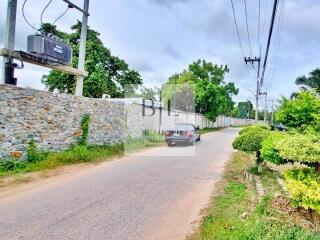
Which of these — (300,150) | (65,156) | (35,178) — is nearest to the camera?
(300,150)

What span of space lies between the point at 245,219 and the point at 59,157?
6.85 metres

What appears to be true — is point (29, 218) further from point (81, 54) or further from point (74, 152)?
point (81, 54)

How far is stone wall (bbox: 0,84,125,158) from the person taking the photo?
883cm

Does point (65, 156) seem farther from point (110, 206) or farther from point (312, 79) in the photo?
point (312, 79)

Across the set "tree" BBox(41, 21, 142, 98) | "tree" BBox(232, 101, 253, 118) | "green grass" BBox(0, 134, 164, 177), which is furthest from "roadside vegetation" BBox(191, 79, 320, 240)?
"tree" BBox(232, 101, 253, 118)

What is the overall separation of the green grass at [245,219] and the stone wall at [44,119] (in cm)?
591

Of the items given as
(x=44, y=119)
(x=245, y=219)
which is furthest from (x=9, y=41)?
(x=245, y=219)

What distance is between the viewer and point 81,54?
1312 centimetres

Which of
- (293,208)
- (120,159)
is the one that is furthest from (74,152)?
(293,208)

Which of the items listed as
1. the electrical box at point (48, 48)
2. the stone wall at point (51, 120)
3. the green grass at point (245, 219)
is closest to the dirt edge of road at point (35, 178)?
the stone wall at point (51, 120)

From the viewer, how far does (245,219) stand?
530cm

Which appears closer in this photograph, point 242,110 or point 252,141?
point 252,141

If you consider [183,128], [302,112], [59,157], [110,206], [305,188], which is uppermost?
[302,112]

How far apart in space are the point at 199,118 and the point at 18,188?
1299 inches
